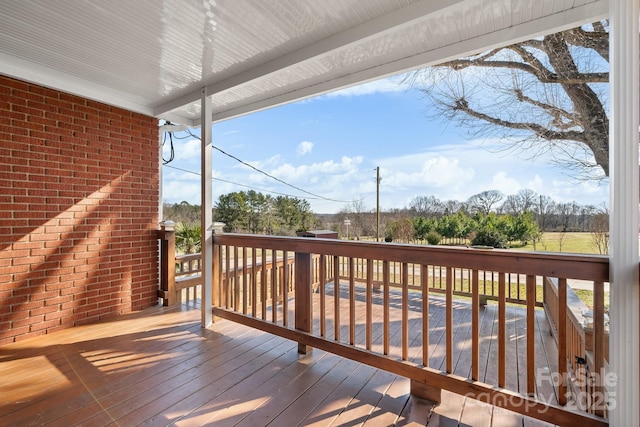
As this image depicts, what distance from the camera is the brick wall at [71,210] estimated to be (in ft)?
9.33

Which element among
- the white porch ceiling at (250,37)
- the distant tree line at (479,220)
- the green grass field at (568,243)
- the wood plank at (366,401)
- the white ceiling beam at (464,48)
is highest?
the white porch ceiling at (250,37)

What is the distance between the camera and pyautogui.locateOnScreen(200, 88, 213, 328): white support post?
3264mm

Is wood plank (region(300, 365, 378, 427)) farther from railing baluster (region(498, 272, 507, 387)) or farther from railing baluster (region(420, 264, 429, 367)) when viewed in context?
railing baluster (region(498, 272, 507, 387))

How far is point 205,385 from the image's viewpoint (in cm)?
213

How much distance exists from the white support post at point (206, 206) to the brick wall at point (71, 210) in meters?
1.20

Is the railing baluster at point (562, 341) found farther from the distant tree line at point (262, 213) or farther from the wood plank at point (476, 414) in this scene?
the distant tree line at point (262, 213)

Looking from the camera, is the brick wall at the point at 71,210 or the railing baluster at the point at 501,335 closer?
the railing baluster at the point at 501,335

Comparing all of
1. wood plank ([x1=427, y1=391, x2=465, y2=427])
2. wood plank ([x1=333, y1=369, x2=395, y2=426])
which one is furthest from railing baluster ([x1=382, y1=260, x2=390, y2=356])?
wood plank ([x1=427, y1=391, x2=465, y2=427])

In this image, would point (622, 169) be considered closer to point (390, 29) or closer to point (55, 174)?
point (390, 29)

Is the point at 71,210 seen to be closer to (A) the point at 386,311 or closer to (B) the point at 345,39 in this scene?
(B) the point at 345,39

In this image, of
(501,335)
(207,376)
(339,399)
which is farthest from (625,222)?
(207,376)

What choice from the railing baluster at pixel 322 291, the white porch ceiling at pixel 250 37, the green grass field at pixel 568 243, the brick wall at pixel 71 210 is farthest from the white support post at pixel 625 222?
the brick wall at pixel 71 210

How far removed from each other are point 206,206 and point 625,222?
3.30 m

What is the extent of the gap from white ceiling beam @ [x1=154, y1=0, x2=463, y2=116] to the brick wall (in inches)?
58.7
